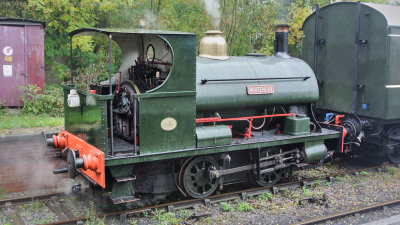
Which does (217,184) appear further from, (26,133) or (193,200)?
(26,133)

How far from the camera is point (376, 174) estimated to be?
29.5ft

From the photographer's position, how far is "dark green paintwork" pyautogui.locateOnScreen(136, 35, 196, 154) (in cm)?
597

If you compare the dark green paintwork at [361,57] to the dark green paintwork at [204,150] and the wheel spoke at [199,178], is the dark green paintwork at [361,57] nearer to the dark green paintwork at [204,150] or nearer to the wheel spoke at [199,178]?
the dark green paintwork at [204,150]

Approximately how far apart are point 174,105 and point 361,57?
4818 mm

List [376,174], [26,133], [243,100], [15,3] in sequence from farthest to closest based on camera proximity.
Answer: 1. [15,3]
2. [26,133]
3. [376,174]
4. [243,100]

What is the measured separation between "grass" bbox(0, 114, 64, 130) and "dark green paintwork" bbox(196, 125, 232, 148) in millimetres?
6621

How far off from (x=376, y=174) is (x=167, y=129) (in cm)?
538

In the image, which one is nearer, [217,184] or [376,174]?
[217,184]

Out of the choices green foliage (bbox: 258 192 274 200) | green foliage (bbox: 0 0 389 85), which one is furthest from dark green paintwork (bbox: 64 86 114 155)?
green foliage (bbox: 0 0 389 85)

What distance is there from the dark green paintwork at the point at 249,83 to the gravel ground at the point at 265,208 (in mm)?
1738

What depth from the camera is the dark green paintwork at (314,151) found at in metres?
7.86

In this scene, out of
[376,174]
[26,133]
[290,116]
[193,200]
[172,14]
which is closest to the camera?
[193,200]

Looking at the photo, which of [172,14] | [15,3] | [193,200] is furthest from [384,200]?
[15,3]

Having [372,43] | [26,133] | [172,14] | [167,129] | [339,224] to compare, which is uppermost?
[172,14]
